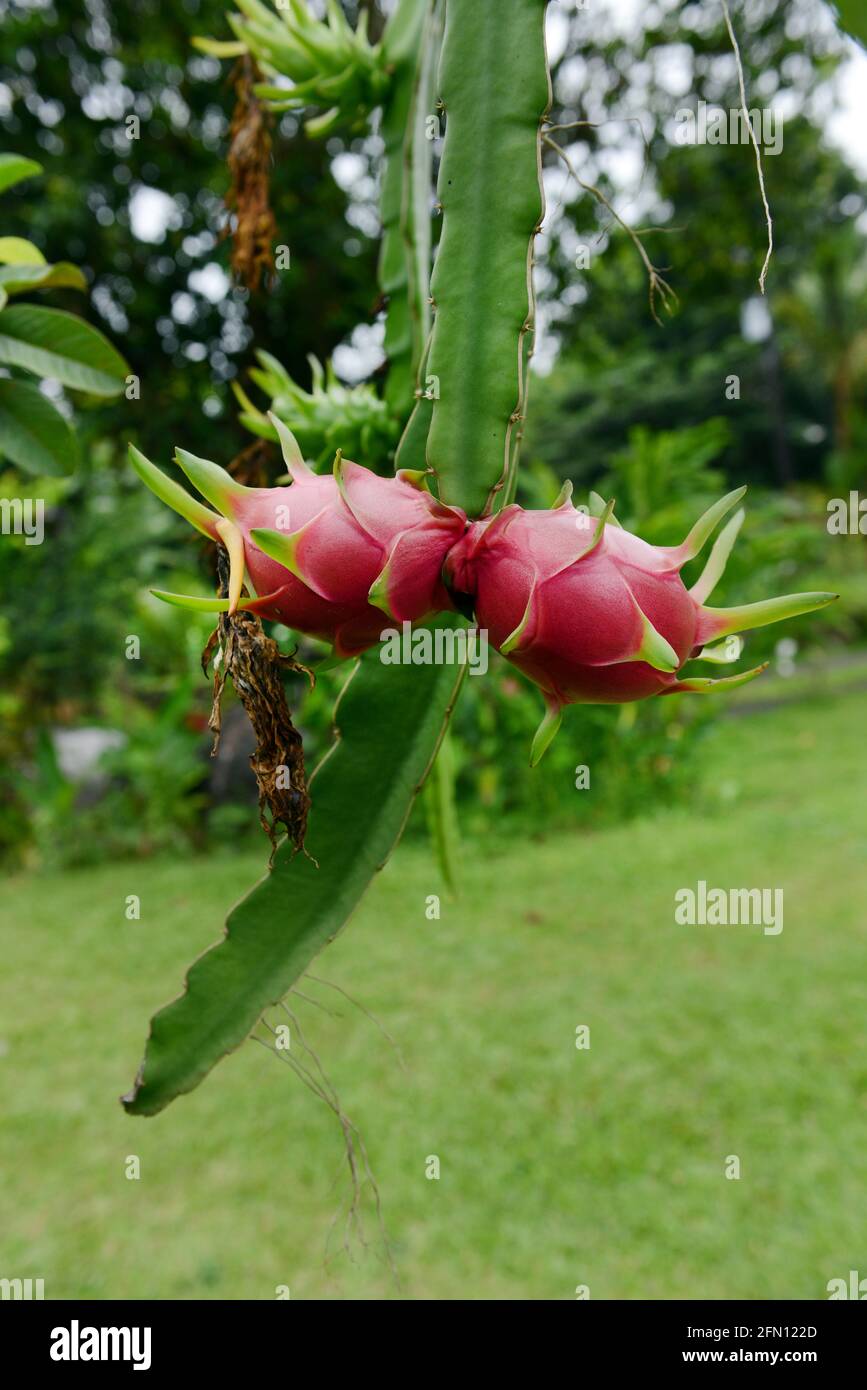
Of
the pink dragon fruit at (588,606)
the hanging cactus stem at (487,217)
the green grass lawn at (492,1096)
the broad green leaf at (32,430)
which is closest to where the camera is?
the pink dragon fruit at (588,606)

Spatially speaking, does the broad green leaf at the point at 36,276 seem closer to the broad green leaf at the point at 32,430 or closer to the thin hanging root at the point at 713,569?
the broad green leaf at the point at 32,430

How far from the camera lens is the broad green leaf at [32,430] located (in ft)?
2.78

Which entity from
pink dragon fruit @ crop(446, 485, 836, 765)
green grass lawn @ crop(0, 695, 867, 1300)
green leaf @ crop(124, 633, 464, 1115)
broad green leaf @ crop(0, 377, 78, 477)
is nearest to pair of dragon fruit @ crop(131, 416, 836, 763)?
pink dragon fruit @ crop(446, 485, 836, 765)

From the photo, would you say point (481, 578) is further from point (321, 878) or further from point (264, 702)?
point (321, 878)

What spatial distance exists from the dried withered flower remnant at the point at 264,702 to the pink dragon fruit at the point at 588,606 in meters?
0.11

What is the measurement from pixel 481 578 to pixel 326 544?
0.20ft

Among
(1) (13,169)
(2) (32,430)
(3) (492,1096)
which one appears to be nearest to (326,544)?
(2) (32,430)

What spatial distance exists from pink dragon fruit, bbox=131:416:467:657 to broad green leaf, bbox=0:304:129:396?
21.0 inches

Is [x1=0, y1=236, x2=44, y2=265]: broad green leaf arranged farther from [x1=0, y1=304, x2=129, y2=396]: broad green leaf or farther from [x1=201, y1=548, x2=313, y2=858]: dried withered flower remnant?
[x1=201, y1=548, x2=313, y2=858]: dried withered flower remnant

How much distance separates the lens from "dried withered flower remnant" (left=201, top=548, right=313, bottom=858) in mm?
479

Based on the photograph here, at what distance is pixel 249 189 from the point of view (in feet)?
2.94

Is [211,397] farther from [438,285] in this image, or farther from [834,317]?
[834,317]

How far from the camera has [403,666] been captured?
59 cm

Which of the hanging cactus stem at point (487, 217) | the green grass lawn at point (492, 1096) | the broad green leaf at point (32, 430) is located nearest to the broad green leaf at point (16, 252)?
the broad green leaf at point (32, 430)
